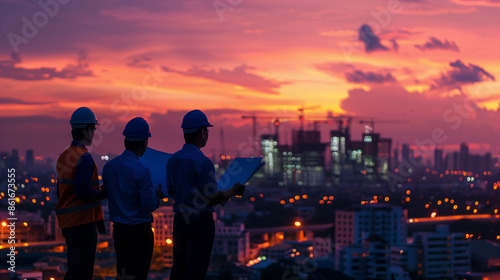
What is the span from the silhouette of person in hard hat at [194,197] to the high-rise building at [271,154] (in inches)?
4063

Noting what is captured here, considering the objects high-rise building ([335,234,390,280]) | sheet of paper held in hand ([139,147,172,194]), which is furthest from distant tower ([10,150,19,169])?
sheet of paper held in hand ([139,147,172,194])

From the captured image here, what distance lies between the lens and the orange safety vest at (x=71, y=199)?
3.52m

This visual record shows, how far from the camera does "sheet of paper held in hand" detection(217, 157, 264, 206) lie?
354 centimetres

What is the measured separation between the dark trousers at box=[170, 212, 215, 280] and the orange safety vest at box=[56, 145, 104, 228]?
419mm

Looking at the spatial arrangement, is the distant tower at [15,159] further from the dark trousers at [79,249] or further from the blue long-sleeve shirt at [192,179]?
the blue long-sleeve shirt at [192,179]

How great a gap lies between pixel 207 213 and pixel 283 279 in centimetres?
1668

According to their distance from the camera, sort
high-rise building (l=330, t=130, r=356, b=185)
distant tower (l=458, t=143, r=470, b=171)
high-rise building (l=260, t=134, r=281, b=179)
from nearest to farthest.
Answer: high-rise building (l=260, t=134, r=281, b=179)
high-rise building (l=330, t=130, r=356, b=185)
distant tower (l=458, t=143, r=470, b=171)

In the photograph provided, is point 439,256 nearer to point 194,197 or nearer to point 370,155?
point 194,197

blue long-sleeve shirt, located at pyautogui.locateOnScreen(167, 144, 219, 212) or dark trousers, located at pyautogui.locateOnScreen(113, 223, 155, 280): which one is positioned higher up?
blue long-sleeve shirt, located at pyautogui.locateOnScreen(167, 144, 219, 212)

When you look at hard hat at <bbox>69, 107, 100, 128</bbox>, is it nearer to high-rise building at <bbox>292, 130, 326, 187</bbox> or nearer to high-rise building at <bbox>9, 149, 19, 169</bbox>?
high-rise building at <bbox>9, 149, 19, 169</bbox>

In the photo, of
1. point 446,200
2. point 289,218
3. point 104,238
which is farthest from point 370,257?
point 446,200

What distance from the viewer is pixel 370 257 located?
2556 cm

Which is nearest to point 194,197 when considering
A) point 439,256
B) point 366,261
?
point 366,261

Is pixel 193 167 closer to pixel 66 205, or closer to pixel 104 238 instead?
pixel 66 205
